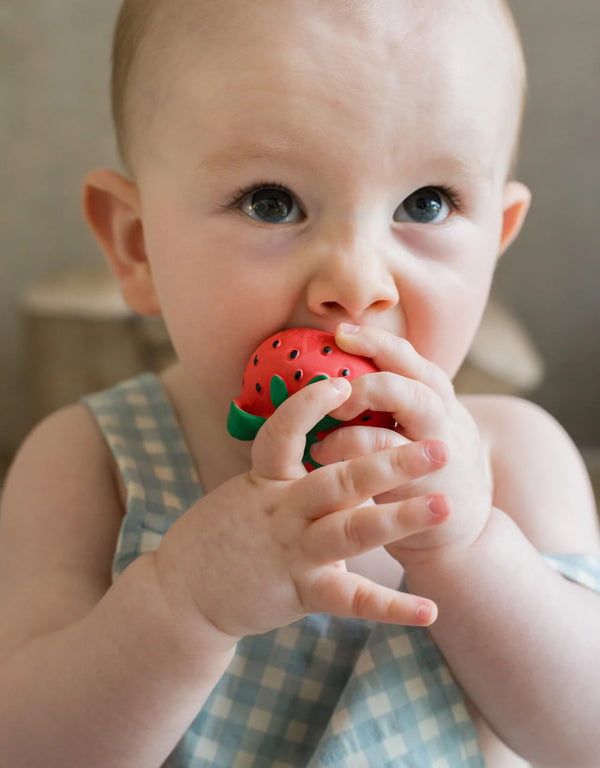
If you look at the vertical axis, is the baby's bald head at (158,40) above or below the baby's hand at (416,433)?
above

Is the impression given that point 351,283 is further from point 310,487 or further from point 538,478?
point 538,478

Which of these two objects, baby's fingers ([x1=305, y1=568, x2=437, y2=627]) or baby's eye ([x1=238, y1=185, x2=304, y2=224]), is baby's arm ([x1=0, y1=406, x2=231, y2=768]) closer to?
baby's fingers ([x1=305, y1=568, x2=437, y2=627])

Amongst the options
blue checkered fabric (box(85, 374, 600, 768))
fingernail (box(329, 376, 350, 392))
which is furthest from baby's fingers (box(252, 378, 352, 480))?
blue checkered fabric (box(85, 374, 600, 768))

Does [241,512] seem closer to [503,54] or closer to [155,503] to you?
[155,503]

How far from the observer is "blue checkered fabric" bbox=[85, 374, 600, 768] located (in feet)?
2.26

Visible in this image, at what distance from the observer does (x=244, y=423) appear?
570mm

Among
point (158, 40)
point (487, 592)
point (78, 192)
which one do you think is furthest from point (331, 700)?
point (78, 192)

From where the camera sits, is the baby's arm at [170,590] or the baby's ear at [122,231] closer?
the baby's arm at [170,590]

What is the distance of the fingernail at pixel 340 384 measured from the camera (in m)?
0.52

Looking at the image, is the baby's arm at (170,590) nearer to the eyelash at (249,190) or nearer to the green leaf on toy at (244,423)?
the green leaf on toy at (244,423)

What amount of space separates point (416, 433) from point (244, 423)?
103 mm

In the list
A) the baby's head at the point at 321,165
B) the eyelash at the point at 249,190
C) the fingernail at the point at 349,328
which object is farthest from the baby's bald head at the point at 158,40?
the fingernail at the point at 349,328

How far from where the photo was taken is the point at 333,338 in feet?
1.89

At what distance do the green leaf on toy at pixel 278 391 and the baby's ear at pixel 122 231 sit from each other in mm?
263
